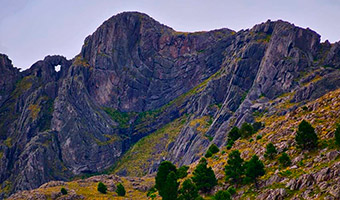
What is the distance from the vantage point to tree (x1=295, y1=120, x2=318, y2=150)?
71956 millimetres

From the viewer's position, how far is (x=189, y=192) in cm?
8156

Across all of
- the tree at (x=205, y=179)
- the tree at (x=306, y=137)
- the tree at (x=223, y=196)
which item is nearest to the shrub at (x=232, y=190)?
the tree at (x=223, y=196)

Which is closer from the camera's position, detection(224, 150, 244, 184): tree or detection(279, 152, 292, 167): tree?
detection(279, 152, 292, 167): tree

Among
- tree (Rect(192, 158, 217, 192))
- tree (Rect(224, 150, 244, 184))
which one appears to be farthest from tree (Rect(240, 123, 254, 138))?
tree (Rect(192, 158, 217, 192))

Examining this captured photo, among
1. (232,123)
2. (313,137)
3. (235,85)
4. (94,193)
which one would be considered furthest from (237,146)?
(235,85)

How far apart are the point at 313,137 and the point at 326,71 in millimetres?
96579

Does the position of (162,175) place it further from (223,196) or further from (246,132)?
(223,196)

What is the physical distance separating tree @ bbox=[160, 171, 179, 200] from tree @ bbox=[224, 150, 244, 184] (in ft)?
39.0

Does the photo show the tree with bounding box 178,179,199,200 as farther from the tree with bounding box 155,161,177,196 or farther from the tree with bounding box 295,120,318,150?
the tree with bounding box 295,120,318,150

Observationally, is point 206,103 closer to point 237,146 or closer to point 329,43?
point 329,43

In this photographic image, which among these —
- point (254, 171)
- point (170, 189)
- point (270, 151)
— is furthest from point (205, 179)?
point (270, 151)

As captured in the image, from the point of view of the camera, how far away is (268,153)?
258 ft

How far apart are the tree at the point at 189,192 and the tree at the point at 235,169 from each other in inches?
280

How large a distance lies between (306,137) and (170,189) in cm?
3037
